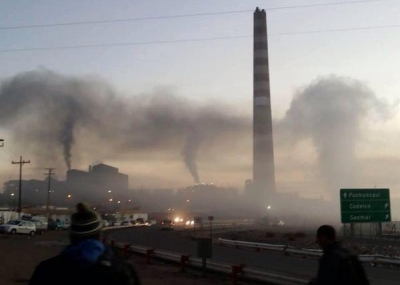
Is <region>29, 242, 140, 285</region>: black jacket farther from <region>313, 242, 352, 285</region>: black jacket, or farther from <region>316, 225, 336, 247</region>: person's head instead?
<region>316, 225, 336, 247</region>: person's head

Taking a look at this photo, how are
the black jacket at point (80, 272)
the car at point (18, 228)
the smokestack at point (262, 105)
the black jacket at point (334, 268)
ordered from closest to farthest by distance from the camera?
the black jacket at point (80, 272)
the black jacket at point (334, 268)
the car at point (18, 228)
the smokestack at point (262, 105)

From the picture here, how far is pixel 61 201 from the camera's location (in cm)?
15138

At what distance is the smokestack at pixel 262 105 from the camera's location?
85375mm

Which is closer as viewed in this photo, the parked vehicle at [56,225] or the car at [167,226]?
the parked vehicle at [56,225]

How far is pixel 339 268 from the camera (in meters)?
5.09

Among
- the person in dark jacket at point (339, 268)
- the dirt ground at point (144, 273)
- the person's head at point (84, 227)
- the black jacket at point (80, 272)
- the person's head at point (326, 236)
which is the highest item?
the person's head at point (84, 227)

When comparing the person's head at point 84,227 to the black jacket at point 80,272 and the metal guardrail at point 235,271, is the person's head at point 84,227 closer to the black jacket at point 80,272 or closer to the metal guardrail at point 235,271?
the black jacket at point 80,272

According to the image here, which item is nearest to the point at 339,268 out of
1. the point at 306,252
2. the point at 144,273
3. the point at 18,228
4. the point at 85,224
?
the point at 85,224

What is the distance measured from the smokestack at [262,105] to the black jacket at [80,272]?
3255 inches

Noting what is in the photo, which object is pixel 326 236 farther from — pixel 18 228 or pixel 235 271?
pixel 18 228

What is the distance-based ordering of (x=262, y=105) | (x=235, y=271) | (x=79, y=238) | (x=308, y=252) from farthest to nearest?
1. (x=262, y=105)
2. (x=308, y=252)
3. (x=235, y=271)
4. (x=79, y=238)

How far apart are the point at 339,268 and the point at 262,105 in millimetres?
81531

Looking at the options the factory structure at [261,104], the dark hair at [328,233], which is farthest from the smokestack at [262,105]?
the dark hair at [328,233]

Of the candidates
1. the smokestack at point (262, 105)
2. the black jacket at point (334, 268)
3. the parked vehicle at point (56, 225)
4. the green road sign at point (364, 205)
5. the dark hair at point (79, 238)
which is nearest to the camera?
the dark hair at point (79, 238)
